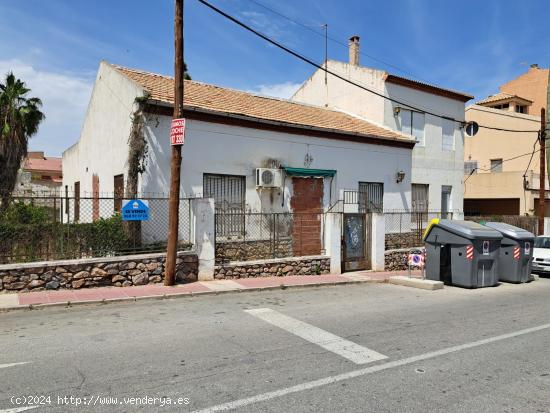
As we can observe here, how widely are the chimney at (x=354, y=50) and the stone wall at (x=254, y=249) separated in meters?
12.5


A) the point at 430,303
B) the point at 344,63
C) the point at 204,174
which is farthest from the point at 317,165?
the point at 344,63

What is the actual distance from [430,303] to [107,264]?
674 centimetres

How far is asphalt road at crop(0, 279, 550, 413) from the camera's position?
4098 mm

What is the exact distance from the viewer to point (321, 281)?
1157 cm

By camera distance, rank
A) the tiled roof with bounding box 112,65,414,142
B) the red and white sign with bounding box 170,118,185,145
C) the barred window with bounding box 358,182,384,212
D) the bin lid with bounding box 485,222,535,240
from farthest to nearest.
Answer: the barred window with bounding box 358,182,384,212 → the tiled roof with bounding box 112,65,414,142 → the bin lid with bounding box 485,222,535,240 → the red and white sign with bounding box 170,118,185,145

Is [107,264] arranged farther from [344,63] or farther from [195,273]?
[344,63]

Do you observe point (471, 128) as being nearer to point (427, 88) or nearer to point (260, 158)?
point (427, 88)

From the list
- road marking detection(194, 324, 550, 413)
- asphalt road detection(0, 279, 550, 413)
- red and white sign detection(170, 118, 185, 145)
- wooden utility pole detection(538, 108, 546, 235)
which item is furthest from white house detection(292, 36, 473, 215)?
road marking detection(194, 324, 550, 413)

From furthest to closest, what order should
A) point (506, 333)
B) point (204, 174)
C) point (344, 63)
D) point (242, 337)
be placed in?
point (344, 63)
point (204, 174)
point (506, 333)
point (242, 337)

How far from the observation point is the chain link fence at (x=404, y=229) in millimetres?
16672

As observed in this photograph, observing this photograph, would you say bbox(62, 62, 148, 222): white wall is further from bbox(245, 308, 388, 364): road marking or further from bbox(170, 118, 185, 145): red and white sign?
bbox(245, 308, 388, 364): road marking

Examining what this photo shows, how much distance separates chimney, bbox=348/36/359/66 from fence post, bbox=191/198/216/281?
14.4 m

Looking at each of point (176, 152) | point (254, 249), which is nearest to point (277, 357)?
point (176, 152)

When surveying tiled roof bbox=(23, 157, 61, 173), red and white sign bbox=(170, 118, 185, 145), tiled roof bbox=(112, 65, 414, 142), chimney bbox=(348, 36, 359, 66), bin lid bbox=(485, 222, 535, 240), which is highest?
chimney bbox=(348, 36, 359, 66)
